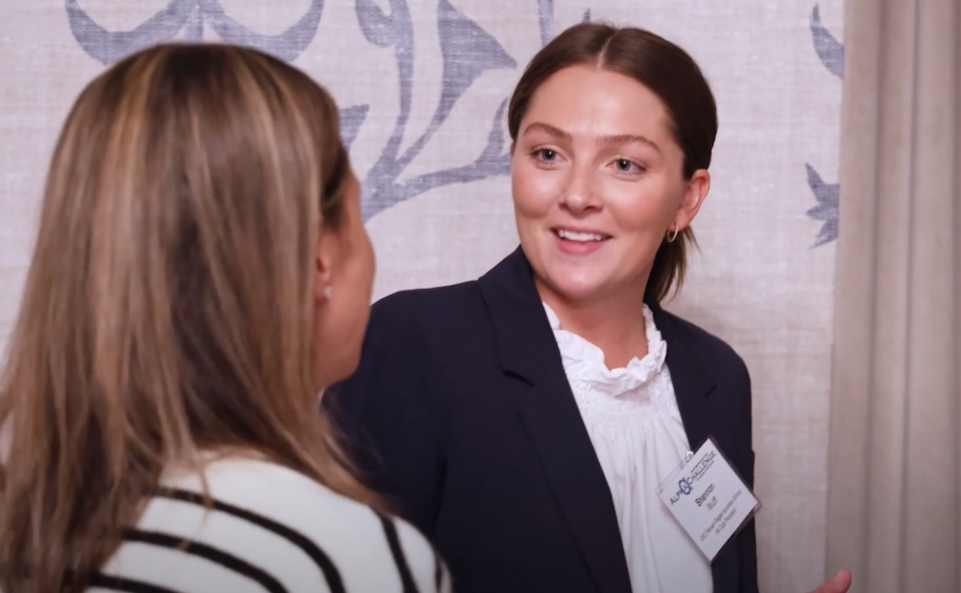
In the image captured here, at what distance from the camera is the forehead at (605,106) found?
4.40ft

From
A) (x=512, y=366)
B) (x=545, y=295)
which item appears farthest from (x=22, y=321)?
(x=545, y=295)

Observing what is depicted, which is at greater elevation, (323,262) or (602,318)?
(323,262)

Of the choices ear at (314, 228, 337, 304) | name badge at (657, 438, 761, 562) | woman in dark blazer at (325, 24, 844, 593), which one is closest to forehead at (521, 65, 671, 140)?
woman in dark blazer at (325, 24, 844, 593)

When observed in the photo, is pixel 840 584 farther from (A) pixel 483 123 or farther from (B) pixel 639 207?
(A) pixel 483 123

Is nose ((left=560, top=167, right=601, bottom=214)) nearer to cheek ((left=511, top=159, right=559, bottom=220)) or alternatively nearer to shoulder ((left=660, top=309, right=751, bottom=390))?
cheek ((left=511, top=159, right=559, bottom=220))

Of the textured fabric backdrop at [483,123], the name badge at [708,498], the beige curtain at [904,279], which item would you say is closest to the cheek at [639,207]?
the name badge at [708,498]

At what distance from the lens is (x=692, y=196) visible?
57.6 inches

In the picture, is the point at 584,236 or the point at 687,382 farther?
the point at 687,382

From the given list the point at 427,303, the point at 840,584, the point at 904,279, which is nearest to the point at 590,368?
the point at 427,303

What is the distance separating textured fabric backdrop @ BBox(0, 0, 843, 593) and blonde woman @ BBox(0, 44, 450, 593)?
3.03 ft

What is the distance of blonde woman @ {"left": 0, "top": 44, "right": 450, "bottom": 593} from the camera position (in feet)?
2.41

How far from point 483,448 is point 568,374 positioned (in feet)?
0.58

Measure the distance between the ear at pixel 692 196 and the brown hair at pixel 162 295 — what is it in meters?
0.76

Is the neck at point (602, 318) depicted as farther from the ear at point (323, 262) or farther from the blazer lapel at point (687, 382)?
the ear at point (323, 262)
